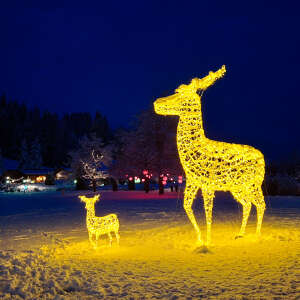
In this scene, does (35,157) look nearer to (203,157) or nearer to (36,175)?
(36,175)

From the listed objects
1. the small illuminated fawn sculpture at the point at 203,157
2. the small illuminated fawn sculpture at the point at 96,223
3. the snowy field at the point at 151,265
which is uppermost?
the small illuminated fawn sculpture at the point at 203,157

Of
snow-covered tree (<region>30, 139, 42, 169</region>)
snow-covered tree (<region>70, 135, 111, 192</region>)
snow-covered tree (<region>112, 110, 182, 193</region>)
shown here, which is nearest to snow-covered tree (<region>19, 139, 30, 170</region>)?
snow-covered tree (<region>30, 139, 42, 169</region>)

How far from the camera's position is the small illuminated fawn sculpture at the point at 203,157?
7754 millimetres

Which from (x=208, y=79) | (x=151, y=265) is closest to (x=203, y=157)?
(x=208, y=79)

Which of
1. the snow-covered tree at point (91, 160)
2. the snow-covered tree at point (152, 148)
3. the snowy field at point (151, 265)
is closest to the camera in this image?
the snowy field at point (151, 265)

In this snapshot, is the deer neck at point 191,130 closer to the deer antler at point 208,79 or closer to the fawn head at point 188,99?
the fawn head at point 188,99

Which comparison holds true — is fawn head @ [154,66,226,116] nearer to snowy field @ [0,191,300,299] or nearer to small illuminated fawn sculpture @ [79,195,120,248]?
small illuminated fawn sculpture @ [79,195,120,248]

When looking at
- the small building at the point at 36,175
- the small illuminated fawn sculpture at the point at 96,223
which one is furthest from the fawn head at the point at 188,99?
the small building at the point at 36,175

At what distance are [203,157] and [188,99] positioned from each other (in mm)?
1351

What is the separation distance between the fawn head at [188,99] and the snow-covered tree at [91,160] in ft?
90.9

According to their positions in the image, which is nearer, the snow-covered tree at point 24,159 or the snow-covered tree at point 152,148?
the snow-covered tree at point 152,148

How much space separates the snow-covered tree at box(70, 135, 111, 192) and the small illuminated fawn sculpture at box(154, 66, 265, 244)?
2776cm

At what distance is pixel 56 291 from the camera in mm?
5016

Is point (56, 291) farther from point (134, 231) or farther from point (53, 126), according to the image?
point (53, 126)
